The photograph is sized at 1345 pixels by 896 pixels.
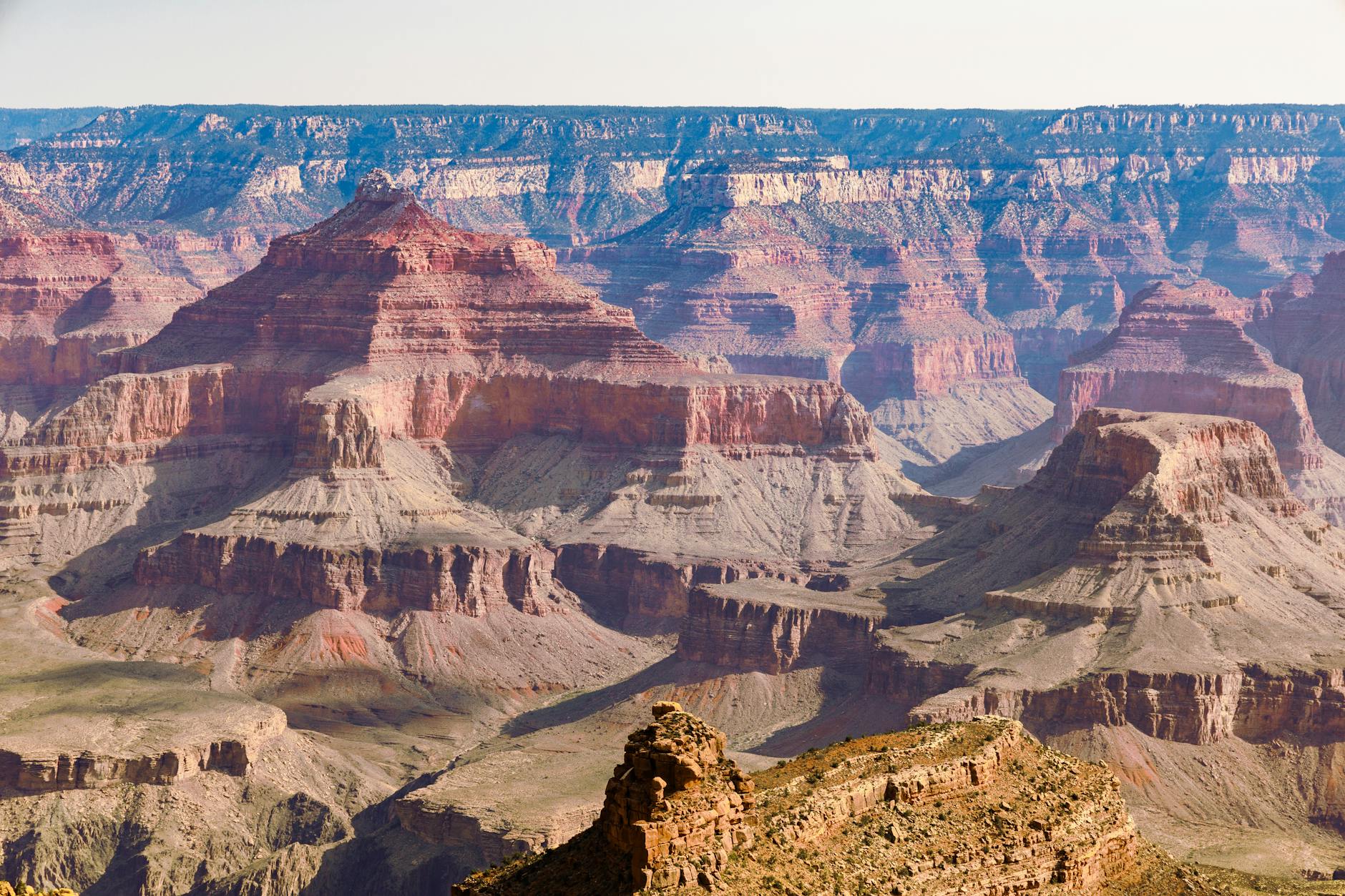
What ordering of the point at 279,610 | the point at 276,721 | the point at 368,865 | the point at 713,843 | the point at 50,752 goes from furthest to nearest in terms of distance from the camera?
the point at 279,610 → the point at 276,721 → the point at 50,752 → the point at 368,865 → the point at 713,843

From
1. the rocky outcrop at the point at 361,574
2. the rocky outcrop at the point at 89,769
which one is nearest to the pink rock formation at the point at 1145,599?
the rocky outcrop at the point at 361,574

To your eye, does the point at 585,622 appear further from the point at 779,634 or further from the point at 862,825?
the point at 862,825

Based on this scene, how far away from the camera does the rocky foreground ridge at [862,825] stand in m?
44.8

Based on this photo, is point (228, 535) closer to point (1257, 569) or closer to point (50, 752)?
point (50, 752)

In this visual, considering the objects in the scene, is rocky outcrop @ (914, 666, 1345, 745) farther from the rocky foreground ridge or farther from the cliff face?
the rocky foreground ridge

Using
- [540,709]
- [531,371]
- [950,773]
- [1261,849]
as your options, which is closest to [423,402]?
[531,371]

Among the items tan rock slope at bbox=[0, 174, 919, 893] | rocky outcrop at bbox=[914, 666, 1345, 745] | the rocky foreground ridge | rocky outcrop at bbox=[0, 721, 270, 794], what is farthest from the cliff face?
the rocky foreground ridge

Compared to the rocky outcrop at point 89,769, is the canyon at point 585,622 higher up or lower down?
higher up

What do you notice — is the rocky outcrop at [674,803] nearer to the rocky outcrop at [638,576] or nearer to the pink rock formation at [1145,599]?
the pink rock formation at [1145,599]

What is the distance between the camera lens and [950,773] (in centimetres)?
5394

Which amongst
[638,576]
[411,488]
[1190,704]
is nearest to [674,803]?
[1190,704]

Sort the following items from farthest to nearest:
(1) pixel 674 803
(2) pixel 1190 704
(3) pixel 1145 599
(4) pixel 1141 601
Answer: (3) pixel 1145 599 < (4) pixel 1141 601 < (2) pixel 1190 704 < (1) pixel 674 803

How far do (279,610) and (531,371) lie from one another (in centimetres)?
3643

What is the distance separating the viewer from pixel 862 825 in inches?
1999
